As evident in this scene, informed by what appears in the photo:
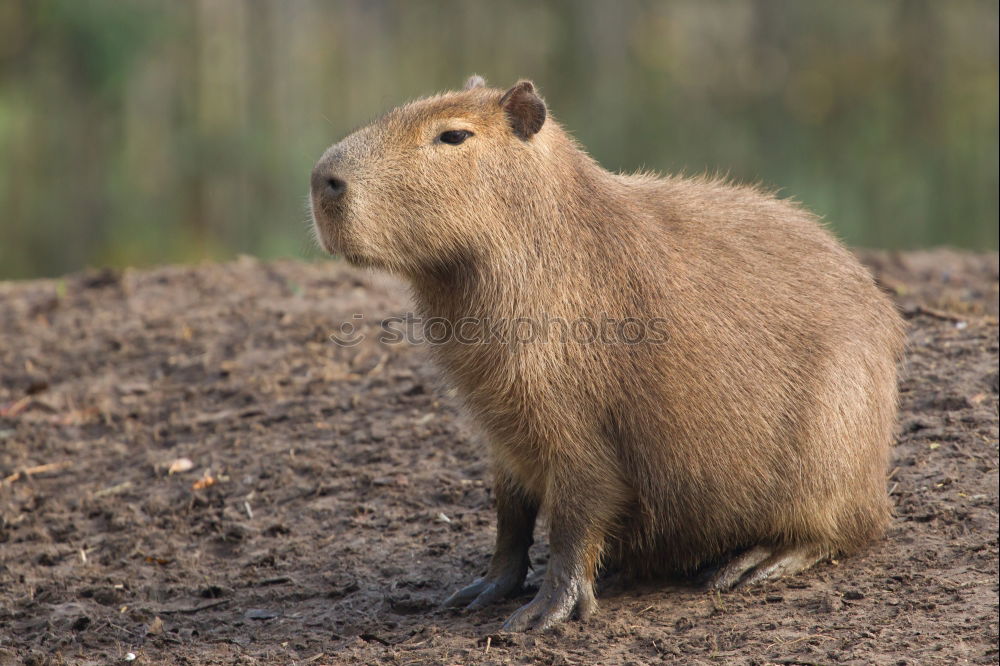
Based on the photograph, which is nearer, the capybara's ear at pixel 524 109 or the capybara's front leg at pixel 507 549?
the capybara's ear at pixel 524 109

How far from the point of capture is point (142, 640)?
376 centimetres

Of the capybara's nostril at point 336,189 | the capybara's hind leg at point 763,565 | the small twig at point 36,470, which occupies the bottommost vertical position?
the capybara's hind leg at point 763,565

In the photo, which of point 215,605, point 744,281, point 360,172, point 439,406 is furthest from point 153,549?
point 744,281

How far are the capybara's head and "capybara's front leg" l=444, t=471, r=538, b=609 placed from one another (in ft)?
2.77

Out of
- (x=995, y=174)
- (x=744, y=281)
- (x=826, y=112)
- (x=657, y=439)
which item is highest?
(x=826, y=112)

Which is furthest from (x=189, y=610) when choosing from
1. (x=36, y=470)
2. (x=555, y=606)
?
(x=36, y=470)

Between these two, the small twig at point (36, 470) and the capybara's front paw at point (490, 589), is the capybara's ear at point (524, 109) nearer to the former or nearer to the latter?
the capybara's front paw at point (490, 589)

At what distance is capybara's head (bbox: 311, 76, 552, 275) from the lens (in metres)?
3.61

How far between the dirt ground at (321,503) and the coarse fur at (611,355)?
0.25 meters

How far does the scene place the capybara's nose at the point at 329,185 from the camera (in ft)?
11.8

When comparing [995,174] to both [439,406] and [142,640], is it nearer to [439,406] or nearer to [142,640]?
[439,406]

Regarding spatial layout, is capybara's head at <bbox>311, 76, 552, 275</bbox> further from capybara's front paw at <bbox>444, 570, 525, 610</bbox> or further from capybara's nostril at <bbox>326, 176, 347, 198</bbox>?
capybara's front paw at <bbox>444, 570, 525, 610</bbox>

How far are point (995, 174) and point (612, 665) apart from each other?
35.5 feet

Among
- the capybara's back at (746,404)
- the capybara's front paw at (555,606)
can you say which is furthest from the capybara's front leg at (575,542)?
the capybara's back at (746,404)
